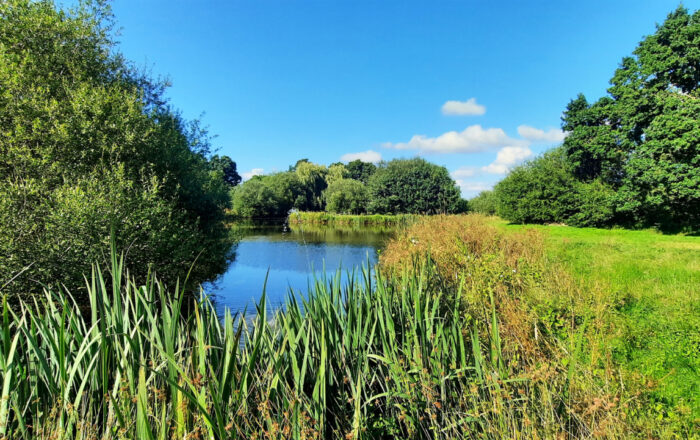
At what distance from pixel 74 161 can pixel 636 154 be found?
25.2m

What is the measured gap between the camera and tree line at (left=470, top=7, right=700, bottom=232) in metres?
16.2

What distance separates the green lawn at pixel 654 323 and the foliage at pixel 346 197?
47.9 metres

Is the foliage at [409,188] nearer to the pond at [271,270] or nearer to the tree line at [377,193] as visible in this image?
the tree line at [377,193]

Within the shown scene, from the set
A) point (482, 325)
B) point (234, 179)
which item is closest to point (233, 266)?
point (482, 325)

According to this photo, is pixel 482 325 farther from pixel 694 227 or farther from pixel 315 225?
pixel 315 225

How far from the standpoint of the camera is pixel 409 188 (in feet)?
175

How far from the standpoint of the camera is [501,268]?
20.9 feet

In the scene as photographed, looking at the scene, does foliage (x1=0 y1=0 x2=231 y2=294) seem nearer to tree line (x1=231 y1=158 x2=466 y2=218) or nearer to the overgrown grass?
the overgrown grass

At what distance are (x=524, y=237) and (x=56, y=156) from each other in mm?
13536

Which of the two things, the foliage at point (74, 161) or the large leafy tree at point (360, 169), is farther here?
the large leafy tree at point (360, 169)

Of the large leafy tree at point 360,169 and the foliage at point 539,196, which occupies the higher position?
the large leafy tree at point 360,169

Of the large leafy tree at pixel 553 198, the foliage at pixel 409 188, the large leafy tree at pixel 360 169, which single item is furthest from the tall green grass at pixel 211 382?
the large leafy tree at pixel 360 169

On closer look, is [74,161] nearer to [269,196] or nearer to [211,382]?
[211,382]

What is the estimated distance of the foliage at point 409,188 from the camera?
5300cm
